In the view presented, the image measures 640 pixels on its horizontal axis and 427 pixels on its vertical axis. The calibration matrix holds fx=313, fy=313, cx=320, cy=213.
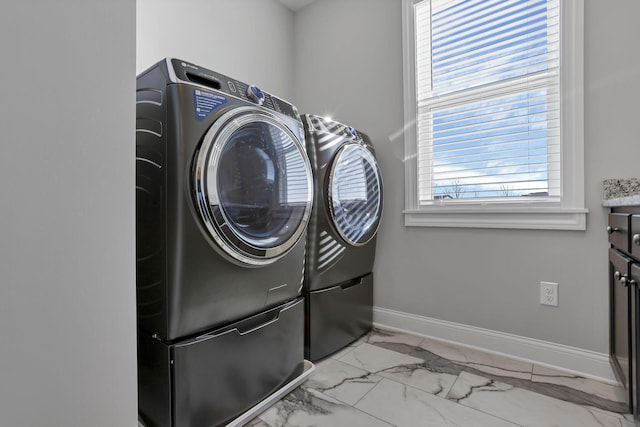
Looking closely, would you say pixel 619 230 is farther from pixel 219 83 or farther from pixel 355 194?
pixel 219 83

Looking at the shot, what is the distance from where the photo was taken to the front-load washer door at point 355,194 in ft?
5.65

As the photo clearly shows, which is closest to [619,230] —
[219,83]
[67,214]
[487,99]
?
[487,99]

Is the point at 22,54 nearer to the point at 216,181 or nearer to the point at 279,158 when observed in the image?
the point at 216,181

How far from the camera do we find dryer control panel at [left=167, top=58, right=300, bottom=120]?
1063mm

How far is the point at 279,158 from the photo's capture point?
1.33 metres

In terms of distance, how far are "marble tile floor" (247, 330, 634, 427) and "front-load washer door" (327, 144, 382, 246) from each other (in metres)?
0.70

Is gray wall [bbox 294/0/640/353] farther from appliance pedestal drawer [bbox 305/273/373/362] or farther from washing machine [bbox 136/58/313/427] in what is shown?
washing machine [bbox 136/58/313/427]

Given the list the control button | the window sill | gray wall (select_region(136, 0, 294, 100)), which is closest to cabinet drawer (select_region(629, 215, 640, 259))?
the window sill

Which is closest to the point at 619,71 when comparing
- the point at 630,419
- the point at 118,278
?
the point at 630,419

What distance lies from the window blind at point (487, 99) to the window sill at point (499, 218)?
0.09 m

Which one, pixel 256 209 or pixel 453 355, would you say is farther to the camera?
pixel 453 355

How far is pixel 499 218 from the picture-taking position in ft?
5.83

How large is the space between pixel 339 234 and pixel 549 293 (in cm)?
115

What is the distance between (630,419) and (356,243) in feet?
4.41
